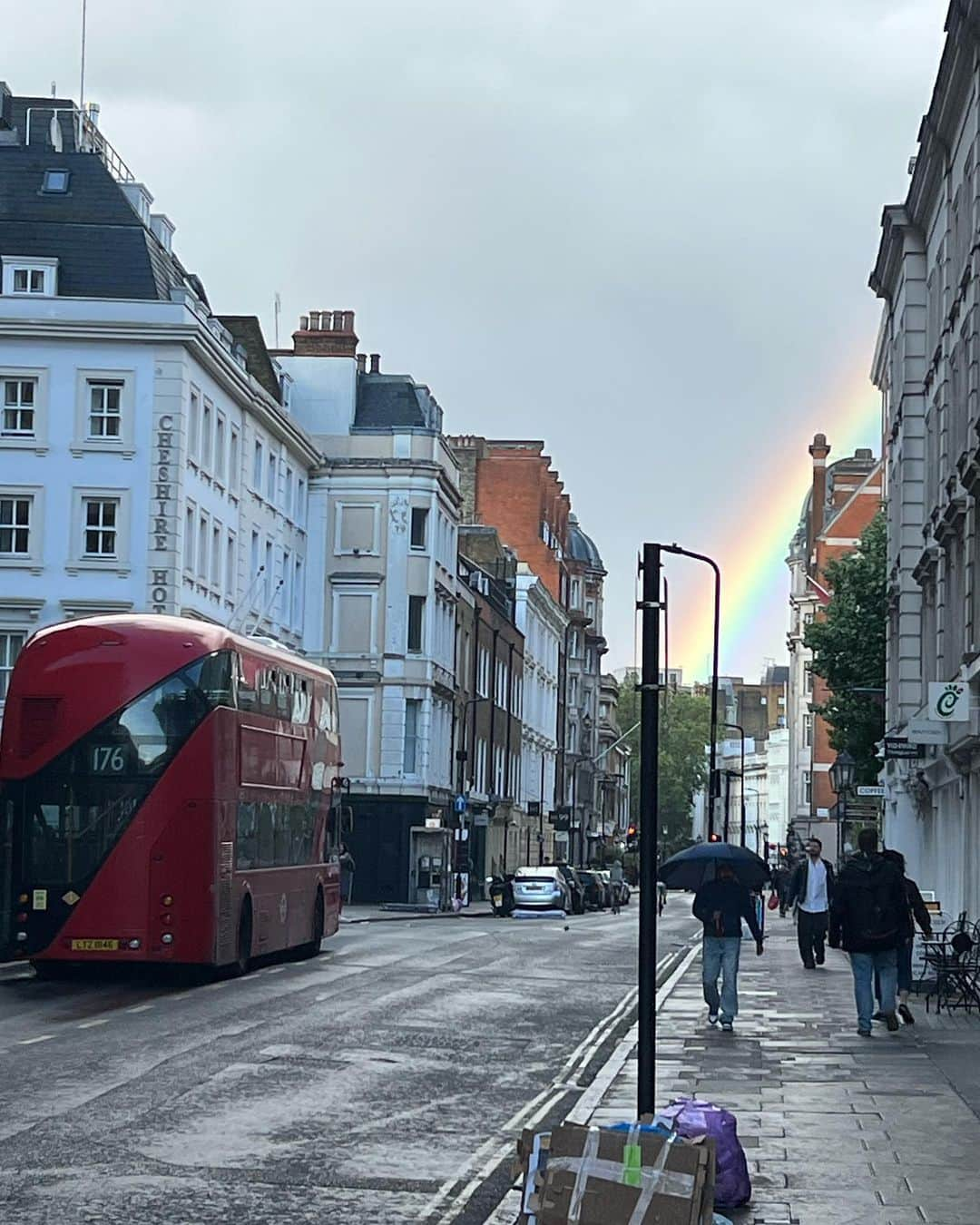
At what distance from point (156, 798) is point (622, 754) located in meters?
144

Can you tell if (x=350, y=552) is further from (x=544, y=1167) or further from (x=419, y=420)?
(x=544, y=1167)

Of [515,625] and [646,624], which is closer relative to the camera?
[646,624]

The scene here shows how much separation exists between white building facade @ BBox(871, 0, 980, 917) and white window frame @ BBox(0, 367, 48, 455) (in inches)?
825

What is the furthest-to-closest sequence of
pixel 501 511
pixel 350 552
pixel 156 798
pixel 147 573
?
pixel 501 511
pixel 350 552
pixel 147 573
pixel 156 798

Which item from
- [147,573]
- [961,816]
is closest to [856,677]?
[147,573]

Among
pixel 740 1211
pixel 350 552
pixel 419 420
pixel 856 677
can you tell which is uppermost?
pixel 419 420

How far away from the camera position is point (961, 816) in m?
34.3

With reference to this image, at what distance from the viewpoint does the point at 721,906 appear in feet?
71.4

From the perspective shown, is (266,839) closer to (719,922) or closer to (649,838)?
(719,922)

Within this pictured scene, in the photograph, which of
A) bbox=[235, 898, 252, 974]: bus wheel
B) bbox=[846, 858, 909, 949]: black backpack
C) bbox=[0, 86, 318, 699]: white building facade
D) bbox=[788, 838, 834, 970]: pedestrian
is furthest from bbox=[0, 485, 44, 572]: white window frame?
bbox=[846, 858, 909, 949]: black backpack

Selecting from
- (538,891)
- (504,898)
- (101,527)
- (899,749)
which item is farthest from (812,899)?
(504,898)

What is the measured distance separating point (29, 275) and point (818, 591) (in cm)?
5026

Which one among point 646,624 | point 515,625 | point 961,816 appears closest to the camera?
point 646,624

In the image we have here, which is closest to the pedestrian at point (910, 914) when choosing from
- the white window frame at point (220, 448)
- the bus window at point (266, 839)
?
the bus window at point (266, 839)
